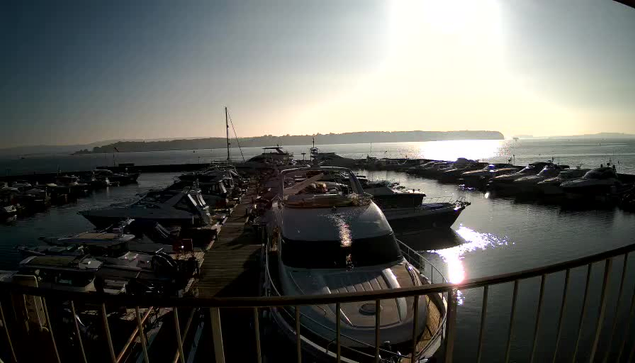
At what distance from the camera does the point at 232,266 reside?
1320 cm

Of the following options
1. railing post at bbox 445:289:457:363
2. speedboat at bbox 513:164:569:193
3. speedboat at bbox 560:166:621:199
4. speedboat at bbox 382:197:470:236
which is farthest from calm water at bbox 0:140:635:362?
railing post at bbox 445:289:457:363

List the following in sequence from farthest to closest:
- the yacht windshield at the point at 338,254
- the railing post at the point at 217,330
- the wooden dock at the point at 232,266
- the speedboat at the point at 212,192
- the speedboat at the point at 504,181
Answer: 1. the speedboat at the point at 504,181
2. the speedboat at the point at 212,192
3. the wooden dock at the point at 232,266
4. the yacht windshield at the point at 338,254
5. the railing post at the point at 217,330

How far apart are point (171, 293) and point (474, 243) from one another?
1919cm

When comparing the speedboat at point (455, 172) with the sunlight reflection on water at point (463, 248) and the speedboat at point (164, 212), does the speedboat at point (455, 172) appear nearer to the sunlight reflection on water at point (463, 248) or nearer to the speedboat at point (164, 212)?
the sunlight reflection on water at point (463, 248)

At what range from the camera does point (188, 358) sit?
7871mm

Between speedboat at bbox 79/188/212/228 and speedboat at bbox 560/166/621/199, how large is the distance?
38.2 metres

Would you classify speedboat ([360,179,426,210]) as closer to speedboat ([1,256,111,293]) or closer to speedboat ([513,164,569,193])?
speedboat ([1,256,111,293])

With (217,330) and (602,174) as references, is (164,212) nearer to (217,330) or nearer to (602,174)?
(217,330)

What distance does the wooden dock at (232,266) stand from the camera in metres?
11.3

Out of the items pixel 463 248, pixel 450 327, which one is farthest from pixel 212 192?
pixel 450 327

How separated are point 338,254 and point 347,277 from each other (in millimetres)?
595

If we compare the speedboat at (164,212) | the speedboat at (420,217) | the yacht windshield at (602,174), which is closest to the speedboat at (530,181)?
the yacht windshield at (602,174)

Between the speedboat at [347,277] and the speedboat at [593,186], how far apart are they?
37.3m

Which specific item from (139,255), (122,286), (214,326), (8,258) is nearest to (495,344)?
(214,326)
